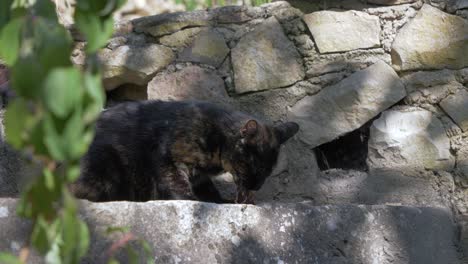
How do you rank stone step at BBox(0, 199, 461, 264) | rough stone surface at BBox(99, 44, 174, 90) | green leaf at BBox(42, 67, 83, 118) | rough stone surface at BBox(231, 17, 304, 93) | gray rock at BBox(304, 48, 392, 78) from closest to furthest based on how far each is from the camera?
green leaf at BBox(42, 67, 83, 118) < stone step at BBox(0, 199, 461, 264) < gray rock at BBox(304, 48, 392, 78) < rough stone surface at BBox(231, 17, 304, 93) < rough stone surface at BBox(99, 44, 174, 90)

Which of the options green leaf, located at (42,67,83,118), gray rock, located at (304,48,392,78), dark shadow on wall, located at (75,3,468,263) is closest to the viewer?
green leaf, located at (42,67,83,118)

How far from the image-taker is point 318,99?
4.18 m

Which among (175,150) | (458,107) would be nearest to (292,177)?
(175,150)

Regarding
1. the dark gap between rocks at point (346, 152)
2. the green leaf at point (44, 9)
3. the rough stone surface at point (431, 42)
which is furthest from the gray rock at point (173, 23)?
the green leaf at point (44, 9)

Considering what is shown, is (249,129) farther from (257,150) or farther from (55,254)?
(55,254)

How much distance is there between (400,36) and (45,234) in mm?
3377

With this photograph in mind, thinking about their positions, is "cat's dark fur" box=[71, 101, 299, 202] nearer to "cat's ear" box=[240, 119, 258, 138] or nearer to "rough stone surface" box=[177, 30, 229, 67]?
"cat's ear" box=[240, 119, 258, 138]

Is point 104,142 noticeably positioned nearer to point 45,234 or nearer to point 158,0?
point 45,234

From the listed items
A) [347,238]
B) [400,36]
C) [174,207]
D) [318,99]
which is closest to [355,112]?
[318,99]

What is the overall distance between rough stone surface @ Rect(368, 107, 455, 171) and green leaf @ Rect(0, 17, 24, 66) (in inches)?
127

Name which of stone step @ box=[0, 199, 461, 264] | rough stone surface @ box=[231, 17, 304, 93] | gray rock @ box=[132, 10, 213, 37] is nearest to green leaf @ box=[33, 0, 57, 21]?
stone step @ box=[0, 199, 461, 264]

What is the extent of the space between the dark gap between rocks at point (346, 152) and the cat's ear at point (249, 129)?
0.43 meters

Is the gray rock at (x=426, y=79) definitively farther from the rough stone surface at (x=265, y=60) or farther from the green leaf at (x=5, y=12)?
the green leaf at (x=5, y=12)

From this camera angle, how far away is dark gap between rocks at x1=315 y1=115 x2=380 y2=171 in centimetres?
420
